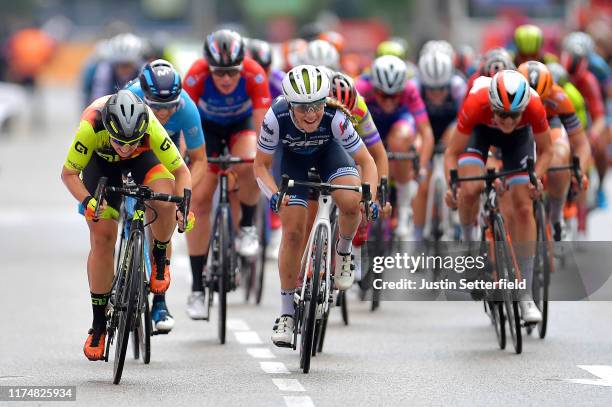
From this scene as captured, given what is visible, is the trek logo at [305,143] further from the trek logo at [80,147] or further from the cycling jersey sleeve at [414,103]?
the cycling jersey sleeve at [414,103]

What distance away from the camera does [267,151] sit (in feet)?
39.5

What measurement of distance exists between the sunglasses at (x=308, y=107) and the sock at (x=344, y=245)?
92cm

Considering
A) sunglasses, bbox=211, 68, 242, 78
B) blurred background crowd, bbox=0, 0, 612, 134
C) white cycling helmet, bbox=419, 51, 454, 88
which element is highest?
blurred background crowd, bbox=0, 0, 612, 134

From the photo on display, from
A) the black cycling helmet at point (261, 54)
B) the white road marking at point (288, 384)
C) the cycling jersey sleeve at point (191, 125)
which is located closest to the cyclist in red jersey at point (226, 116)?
the cycling jersey sleeve at point (191, 125)

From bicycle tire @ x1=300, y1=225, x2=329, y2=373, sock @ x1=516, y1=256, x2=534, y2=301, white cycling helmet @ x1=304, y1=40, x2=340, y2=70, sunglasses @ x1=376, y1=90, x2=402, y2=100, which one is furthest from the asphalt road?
white cycling helmet @ x1=304, y1=40, x2=340, y2=70

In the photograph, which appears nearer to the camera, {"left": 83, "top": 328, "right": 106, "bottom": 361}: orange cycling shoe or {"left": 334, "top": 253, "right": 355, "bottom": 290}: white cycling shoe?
{"left": 83, "top": 328, "right": 106, "bottom": 361}: orange cycling shoe

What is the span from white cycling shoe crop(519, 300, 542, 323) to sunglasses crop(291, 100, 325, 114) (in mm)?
2362

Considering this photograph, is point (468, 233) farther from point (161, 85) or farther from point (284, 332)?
point (161, 85)

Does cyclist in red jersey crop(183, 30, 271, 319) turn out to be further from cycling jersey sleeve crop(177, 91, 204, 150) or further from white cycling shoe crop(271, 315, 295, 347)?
white cycling shoe crop(271, 315, 295, 347)

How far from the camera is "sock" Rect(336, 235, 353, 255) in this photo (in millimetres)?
12141

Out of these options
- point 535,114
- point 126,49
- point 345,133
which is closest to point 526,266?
point 535,114

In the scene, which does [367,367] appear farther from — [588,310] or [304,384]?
[588,310]

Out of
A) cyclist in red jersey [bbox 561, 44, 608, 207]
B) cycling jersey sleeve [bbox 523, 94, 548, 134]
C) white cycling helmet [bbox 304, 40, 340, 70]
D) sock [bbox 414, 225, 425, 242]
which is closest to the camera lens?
cycling jersey sleeve [bbox 523, 94, 548, 134]

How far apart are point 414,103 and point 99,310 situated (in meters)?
5.37
